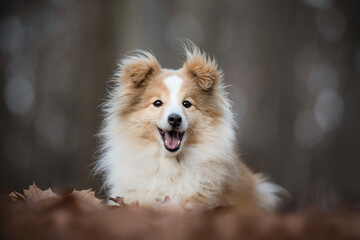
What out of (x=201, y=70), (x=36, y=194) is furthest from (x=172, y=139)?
(x=36, y=194)

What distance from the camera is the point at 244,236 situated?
213 cm

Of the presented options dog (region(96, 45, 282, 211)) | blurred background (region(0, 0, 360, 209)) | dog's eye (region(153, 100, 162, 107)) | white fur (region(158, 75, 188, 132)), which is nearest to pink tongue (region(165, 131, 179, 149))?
dog (region(96, 45, 282, 211))

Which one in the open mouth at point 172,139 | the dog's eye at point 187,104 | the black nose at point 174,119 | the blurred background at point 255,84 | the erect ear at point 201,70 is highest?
the blurred background at point 255,84

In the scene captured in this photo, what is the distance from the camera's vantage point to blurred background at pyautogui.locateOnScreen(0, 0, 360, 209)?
12.6m

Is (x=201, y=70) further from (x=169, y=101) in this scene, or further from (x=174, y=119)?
(x=174, y=119)

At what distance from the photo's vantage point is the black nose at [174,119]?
14.1ft

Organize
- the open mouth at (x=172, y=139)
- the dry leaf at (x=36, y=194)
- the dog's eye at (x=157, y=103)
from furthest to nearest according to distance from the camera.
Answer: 1. the dog's eye at (x=157, y=103)
2. the open mouth at (x=172, y=139)
3. the dry leaf at (x=36, y=194)

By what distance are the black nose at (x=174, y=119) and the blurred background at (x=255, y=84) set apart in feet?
Answer: 17.6

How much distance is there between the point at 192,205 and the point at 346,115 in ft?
34.3

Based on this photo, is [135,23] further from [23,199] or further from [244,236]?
[244,236]

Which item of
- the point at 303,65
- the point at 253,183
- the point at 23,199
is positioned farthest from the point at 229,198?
the point at 303,65

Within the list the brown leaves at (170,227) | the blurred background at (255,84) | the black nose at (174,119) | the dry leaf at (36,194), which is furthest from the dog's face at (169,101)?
the blurred background at (255,84)

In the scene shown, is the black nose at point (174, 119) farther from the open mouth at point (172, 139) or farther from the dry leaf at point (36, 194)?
the dry leaf at point (36, 194)

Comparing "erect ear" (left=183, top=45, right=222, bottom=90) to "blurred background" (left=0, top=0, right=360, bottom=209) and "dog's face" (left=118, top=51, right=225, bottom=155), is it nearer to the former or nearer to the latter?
"dog's face" (left=118, top=51, right=225, bottom=155)
